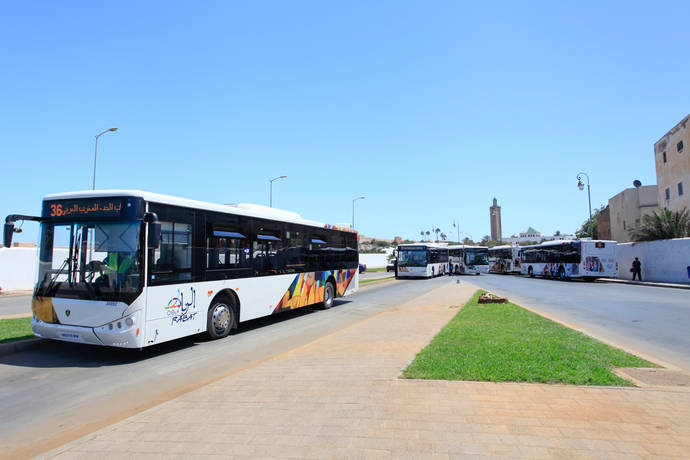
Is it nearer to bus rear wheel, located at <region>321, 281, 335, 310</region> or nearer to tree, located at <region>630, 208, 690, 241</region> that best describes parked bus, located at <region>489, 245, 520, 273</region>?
tree, located at <region>630, 208, 690, 241</region>

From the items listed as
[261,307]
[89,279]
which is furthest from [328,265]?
[89,279]

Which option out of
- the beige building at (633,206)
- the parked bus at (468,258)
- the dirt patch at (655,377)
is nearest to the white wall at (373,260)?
the parked bus at (468,258)

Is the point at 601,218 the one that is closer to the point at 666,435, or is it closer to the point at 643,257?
the point at 643,257

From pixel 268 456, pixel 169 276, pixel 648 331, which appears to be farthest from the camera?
pixel 648 331

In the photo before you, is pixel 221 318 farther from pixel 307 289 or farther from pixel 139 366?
pixel 307 289

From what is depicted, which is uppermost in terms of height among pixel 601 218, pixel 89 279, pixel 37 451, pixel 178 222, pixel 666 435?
pixel 601 218

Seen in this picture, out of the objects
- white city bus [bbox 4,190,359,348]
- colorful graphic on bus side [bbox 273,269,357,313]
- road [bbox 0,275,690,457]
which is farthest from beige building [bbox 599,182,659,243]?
white city bus [bbox 4,190,359,348]

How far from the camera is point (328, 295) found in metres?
15.3

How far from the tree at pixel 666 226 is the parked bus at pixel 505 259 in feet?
50.5

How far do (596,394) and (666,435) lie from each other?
1122 millimetres

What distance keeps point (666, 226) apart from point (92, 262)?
36.3 m

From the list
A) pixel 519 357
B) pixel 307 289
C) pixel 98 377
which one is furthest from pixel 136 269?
pixel 307 289

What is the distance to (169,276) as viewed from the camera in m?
8.16

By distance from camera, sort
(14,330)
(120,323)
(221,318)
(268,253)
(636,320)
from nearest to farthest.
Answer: (120,323) < (221,318) < (14,330) < (268,253) < (636,320)
